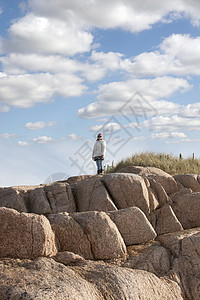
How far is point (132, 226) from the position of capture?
794 centimetres

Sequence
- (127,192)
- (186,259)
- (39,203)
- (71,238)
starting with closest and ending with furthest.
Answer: (71,238), (186,259), (39,203), (127,192)

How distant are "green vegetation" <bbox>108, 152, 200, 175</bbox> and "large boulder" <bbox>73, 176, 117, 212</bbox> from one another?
1034 cm

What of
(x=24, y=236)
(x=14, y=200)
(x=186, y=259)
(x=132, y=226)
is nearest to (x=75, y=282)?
(x=24, y=236)

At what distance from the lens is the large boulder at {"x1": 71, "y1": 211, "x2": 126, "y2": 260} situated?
6926mm

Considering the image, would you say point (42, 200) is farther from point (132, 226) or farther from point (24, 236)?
point (24, 236)

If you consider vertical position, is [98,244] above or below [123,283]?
above

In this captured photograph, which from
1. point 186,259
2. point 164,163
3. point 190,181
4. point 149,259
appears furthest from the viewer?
point 164,163

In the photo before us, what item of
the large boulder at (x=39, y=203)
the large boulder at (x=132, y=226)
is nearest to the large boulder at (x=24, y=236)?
the large boulder at (x=132, y=226)

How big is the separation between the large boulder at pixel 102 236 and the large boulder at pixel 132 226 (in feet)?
1.93

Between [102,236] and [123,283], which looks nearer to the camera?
[123,283]

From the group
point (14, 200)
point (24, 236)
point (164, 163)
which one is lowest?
point (24, 236)

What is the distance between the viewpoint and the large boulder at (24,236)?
6.13 meters

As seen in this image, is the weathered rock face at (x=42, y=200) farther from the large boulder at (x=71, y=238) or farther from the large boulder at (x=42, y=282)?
the large boulder at (x=42, y=282)

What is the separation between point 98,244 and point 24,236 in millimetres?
1514
